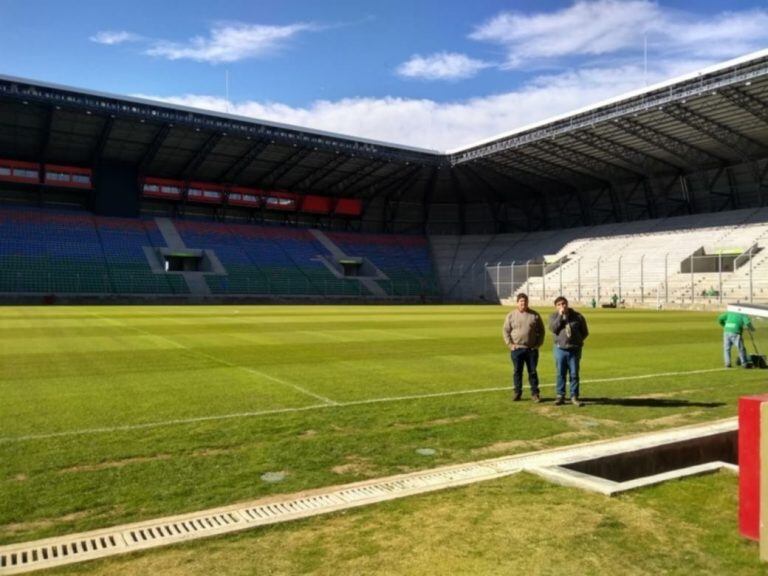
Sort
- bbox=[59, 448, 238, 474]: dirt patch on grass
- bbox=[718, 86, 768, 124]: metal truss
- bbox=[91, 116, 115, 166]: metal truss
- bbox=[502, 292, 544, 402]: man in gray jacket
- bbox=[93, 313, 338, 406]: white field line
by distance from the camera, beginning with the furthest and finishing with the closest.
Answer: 1. bbox=[91, 116, 115, 166]: metal truss
2. bbox=[718, 86, 768, 124]: metal truss
3. bbox=[93, 313, 338, 406]: white field line
4. bbox=[502, 292, 544, 402]: man in gray jacket
5. bbox=[59, 448, 238, 474]: dirt patch on grass

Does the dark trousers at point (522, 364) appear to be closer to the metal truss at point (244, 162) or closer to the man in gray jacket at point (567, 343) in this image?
the man in gray jacket at point (567, 343)

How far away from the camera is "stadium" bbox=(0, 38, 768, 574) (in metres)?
5.06

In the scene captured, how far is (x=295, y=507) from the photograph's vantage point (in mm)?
5676

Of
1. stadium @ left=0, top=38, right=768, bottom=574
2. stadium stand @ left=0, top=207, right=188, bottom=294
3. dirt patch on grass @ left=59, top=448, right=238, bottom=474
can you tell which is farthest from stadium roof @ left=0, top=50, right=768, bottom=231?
dirt patch on grass @ left=59, top=448, right=238, bottom=474

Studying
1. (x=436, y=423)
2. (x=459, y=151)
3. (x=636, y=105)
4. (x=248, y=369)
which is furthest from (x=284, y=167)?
(x=436, y=423)

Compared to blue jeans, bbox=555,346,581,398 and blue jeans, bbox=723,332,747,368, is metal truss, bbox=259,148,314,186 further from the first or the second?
blue jeans, bbox=555,346,581,398

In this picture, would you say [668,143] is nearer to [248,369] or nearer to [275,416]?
[248,369]

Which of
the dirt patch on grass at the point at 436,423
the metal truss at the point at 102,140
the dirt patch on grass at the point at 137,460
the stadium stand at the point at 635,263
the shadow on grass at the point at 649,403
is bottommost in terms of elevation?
the shadow on grass at the point at 649,403

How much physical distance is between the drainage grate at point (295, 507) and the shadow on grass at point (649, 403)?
2.73 meters

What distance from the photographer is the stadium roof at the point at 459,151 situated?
47375mm

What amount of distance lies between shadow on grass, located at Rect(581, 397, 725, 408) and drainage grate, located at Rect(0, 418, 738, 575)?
273cm

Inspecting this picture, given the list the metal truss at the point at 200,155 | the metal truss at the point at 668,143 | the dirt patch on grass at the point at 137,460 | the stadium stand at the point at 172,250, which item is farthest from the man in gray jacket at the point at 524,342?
the metal truss at the point at 200,155

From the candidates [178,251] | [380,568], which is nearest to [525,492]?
[380,568]

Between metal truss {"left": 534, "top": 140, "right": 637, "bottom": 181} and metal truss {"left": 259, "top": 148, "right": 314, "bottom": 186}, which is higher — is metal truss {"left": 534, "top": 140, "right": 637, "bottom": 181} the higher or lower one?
the lower one
